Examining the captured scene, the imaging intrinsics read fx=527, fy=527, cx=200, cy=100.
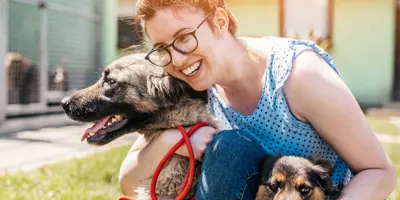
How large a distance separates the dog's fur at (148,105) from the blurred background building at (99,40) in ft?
1.26

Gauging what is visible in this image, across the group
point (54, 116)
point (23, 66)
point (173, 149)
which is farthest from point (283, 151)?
point (54, 116)

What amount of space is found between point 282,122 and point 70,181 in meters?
2.62

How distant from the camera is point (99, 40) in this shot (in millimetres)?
12828

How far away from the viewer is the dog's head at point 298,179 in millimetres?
2459

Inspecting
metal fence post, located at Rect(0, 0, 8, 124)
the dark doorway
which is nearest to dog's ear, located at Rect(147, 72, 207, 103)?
metal fence post, located at Rect(0, 0, 8, 124)

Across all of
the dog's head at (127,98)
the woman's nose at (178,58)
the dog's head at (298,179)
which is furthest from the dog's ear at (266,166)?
the woman's nose at (178,58)

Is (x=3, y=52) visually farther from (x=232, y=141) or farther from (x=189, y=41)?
(x=232, y=141)

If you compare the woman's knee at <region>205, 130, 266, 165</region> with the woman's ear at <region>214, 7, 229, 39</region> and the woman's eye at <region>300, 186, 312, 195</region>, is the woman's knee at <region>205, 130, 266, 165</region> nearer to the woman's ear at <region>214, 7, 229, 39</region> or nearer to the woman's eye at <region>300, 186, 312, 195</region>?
the woman's eye at <region>300, 186, 312, 195</region>

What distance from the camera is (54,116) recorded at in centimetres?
1012

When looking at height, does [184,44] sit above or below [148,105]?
above

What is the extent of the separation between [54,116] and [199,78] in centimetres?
807

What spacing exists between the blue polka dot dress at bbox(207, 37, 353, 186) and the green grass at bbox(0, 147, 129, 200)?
173 centimetres

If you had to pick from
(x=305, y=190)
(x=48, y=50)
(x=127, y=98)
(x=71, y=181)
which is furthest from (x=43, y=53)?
(x=305, y=190)

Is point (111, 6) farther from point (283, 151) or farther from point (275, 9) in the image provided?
point (283, 151)
